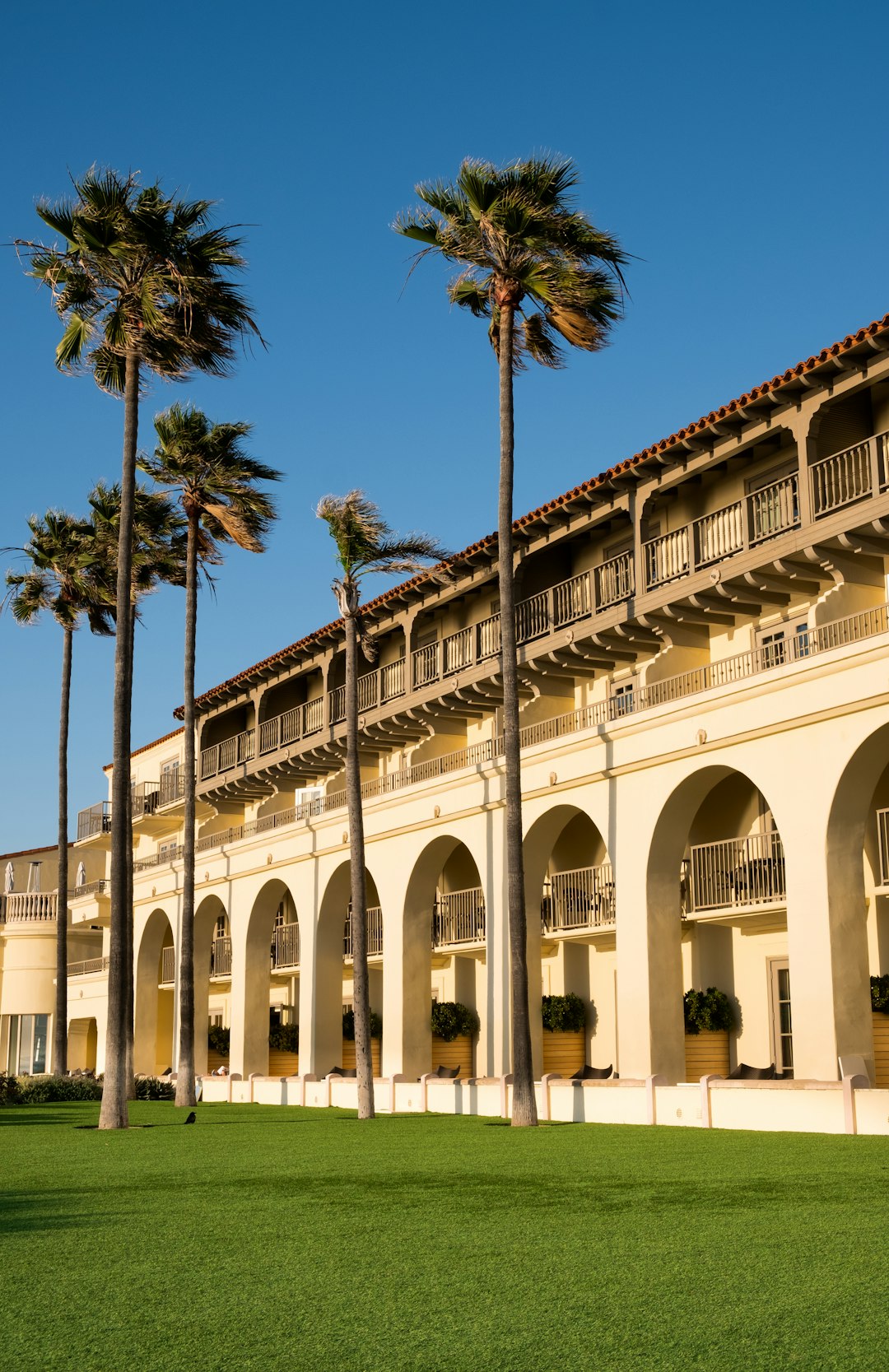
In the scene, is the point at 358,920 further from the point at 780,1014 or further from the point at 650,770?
the point at 780,1014

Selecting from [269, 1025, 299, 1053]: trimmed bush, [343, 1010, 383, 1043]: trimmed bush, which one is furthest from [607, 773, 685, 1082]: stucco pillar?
[269, 1025, 299, 1053]: trimmed bush

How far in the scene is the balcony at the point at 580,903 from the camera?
2819 cm

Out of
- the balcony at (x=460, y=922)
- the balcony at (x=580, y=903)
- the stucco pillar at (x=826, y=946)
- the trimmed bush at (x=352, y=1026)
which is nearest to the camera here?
the stucco pillar at (x=826, y=946)

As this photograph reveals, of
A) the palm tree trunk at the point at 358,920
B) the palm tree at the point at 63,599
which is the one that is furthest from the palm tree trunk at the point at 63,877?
the palm tree trunk at the point at 358,920

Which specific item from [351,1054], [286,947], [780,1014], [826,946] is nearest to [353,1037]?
[351,1054]

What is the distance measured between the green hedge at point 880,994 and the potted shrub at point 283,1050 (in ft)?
67.8

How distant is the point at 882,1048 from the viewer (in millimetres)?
23859

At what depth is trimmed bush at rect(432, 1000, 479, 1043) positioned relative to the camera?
109ft

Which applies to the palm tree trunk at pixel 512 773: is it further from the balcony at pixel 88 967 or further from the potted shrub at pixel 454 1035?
the balcony at pixel 88 967

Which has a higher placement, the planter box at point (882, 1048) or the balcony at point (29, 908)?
the balcony at point (29, 908)

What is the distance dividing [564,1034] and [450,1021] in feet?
11.7

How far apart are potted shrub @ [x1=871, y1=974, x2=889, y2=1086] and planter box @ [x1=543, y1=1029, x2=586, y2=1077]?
26.2 feet

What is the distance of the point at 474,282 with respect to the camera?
2472 centimetres

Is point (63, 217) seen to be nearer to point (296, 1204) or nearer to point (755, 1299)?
point (296, 1204)
